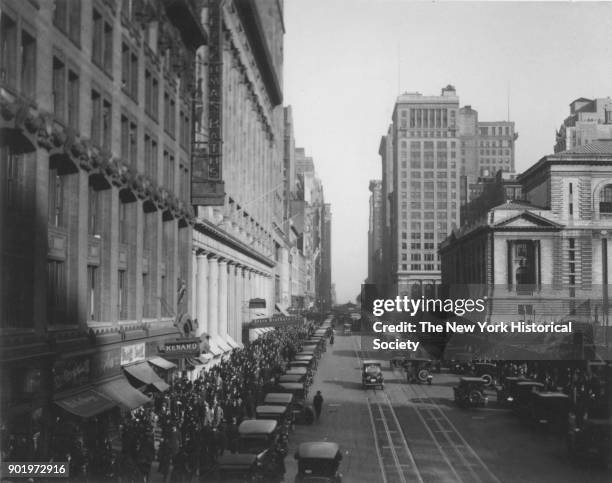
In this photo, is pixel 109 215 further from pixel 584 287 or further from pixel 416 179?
pixel 416 179

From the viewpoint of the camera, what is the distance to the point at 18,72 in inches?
808

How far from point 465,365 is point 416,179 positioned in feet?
468

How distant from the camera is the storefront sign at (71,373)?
2317cm

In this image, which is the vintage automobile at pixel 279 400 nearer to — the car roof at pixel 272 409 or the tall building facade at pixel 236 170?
the car roof at pixel 272 409

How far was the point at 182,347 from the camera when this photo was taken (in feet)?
114

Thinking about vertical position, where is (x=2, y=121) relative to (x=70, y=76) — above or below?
below

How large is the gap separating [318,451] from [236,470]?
260 centimetres

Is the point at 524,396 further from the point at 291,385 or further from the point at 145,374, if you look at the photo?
the point at 145,374

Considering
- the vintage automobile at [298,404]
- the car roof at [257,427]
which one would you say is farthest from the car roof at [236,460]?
the vintage automobile at [298,404]

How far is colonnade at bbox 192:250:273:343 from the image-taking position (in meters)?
51.7

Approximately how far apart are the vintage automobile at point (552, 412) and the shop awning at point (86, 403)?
57.9 ft

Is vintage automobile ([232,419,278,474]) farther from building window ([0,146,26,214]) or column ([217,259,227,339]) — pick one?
column ([217,259,227,339])

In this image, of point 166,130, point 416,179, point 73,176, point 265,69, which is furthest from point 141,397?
point 416,179

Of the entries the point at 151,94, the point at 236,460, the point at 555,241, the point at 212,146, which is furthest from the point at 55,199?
the point at 555,241
